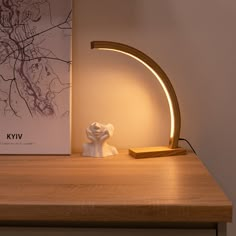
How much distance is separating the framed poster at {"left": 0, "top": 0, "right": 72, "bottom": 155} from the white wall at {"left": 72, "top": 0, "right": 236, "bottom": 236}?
64mm

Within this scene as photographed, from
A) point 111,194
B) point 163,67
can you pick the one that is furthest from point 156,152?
point 111,194

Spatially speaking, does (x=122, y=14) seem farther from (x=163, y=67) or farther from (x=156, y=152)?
(x=156, y=152)

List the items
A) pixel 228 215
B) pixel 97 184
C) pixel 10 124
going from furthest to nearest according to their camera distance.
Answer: pixel 10 124 < pixel 97 184 < pixel 228 215

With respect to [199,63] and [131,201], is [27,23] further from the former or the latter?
[131,201]

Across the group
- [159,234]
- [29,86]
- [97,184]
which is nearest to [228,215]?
[159,234]

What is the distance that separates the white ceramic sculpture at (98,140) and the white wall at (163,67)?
106 millimetres

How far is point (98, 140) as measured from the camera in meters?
1.18

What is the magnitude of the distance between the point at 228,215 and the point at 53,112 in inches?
26.7

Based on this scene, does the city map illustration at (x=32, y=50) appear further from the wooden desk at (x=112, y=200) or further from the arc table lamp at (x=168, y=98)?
the wooden desk at (x=112, y=200)

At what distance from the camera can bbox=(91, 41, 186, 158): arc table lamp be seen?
1114mm

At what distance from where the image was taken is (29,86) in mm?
1229

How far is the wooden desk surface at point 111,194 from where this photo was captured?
717 millimetres

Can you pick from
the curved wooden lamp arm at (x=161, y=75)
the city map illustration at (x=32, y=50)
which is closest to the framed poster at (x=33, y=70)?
the city map illustration at (x=32, y=50)

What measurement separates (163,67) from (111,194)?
1.99ft
